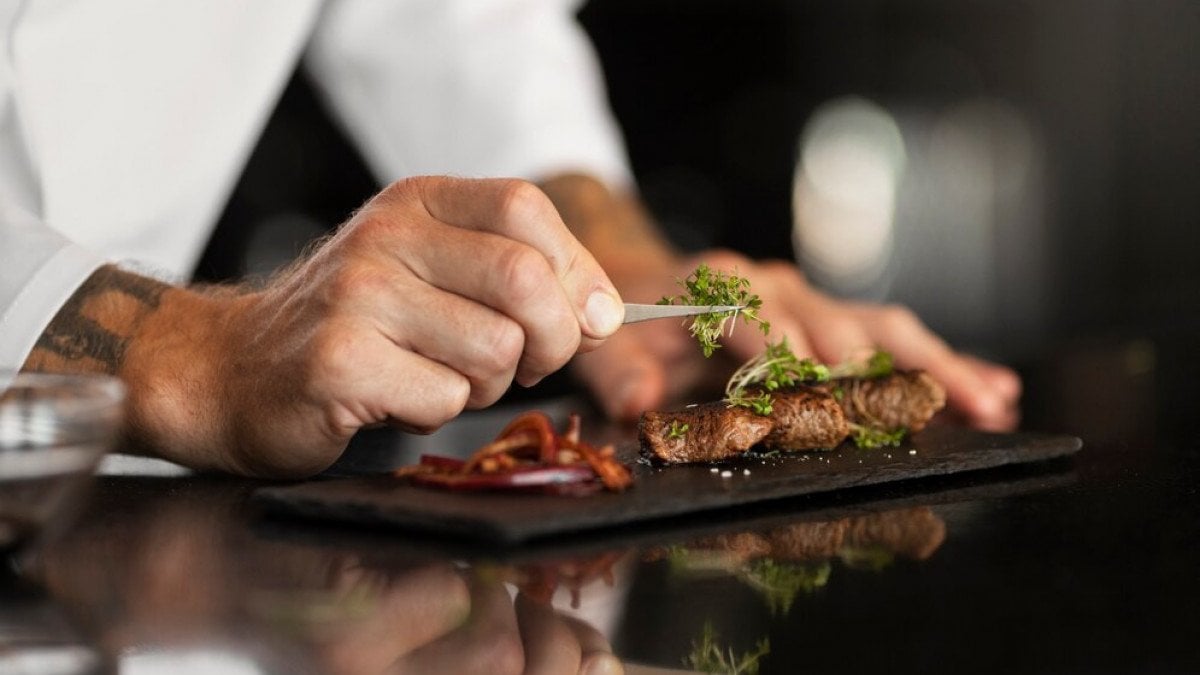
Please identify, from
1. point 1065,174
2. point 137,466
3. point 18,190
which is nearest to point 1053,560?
point 137,466

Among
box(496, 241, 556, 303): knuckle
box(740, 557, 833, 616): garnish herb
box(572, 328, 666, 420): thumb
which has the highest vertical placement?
box(496, 241, 556, 303): knuckle

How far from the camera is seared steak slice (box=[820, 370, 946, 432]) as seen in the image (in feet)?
6.02

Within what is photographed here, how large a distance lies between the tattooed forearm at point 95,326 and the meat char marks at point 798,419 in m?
0.61

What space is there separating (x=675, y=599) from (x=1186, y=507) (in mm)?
613

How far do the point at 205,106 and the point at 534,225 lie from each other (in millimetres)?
1265

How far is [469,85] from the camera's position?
10.1 feet

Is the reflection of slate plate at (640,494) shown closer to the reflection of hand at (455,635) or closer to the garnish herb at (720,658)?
the reflection of hand at (455,635)

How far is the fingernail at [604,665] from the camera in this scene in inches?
34.8

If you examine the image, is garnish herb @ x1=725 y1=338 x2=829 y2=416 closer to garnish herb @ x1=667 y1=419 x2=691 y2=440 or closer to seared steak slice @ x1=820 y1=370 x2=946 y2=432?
seared steak slice @ x1=820 y1=370 x2=946 y2=432

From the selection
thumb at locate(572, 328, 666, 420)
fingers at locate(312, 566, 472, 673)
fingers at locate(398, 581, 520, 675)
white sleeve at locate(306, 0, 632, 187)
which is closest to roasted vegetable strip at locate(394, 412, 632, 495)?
fingers at locate(312, 566, 472, 673)

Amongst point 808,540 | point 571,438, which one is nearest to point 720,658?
point 808,540

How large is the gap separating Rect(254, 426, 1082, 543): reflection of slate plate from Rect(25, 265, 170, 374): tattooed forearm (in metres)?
0.36

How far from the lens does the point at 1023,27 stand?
6.37 m

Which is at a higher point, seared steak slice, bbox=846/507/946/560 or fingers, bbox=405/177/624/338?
fingers, bbox=405/177/624/338
